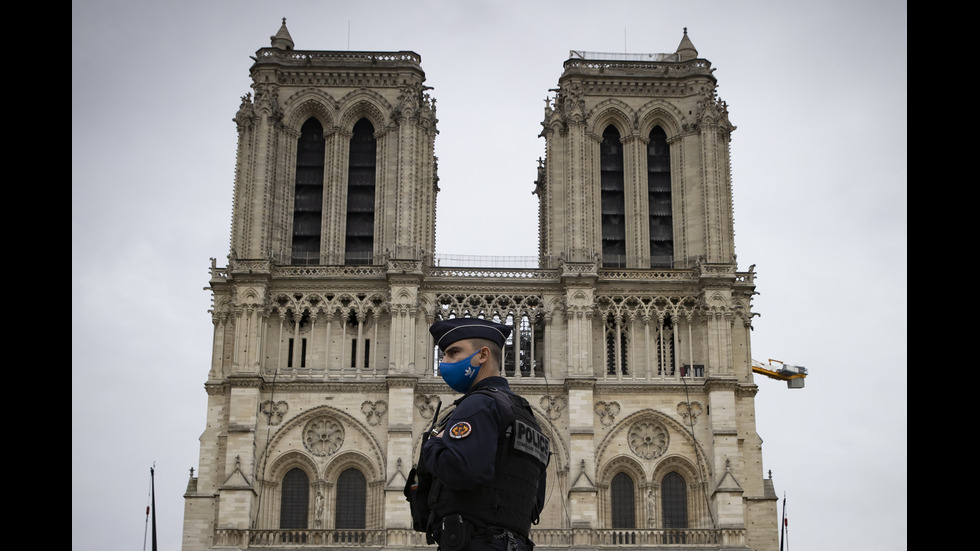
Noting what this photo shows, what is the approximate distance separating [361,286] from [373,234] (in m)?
2.62

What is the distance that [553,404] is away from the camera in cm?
4600

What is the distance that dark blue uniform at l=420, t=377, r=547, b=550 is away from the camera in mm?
8531

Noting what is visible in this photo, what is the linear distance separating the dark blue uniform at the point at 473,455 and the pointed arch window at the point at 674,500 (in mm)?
37336

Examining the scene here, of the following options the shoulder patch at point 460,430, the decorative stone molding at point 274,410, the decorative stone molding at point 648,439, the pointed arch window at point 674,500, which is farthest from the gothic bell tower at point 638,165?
the shoulder patch at point 460,430

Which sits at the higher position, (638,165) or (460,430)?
(638,165)

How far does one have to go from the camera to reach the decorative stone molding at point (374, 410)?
149 feet

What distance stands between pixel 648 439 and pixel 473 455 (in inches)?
1496

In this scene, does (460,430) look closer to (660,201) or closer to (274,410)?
(274,410)

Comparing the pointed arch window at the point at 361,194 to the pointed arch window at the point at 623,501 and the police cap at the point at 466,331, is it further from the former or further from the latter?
the police cap at the point at 466,331

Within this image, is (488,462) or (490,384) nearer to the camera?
(488,462)

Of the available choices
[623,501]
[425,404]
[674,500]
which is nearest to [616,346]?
[623,501]
